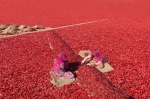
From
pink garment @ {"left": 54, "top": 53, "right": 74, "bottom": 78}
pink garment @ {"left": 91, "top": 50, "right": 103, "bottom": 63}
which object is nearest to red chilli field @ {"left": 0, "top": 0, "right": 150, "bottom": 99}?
pink garment @ {"left": 54, "top": 53, "right": 74, "bottom": 78}

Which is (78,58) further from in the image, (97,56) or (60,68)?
(60,68)

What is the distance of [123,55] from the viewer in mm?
12414

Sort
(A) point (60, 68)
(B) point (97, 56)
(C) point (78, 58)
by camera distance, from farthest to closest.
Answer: (C) point (78, 58)
(B) point (97, 56)
(A) point (60, 68)

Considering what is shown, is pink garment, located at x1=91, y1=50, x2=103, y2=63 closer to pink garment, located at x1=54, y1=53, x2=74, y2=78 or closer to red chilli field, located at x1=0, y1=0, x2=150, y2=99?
red chilli field, located at x1=0, y1=0, x2=150, y2=99

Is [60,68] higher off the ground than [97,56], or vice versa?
[60,68]

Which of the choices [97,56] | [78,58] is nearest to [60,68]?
[78,58]

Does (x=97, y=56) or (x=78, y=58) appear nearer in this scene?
(x=97, y=56)

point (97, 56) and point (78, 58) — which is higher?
point (97, 56)

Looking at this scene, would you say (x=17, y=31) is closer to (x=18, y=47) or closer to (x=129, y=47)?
(x=18, y=47)

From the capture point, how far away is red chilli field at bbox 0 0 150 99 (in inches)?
366

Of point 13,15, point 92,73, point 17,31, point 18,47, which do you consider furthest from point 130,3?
point 92,73

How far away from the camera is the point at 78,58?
467 inches

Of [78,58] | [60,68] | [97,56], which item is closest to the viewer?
[60,68]

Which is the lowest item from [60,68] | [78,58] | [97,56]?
[78,58]
